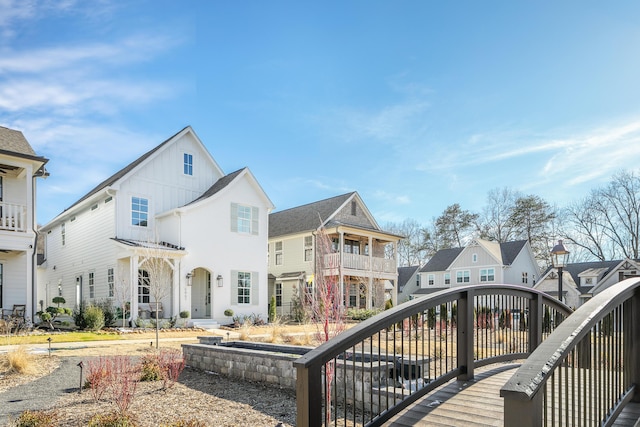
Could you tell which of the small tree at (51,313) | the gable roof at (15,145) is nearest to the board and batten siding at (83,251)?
the small tree at (51,313)

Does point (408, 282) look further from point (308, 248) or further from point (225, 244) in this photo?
point (225, 244)

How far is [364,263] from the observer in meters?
25.6

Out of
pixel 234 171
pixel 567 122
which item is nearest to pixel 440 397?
pixel 567 122

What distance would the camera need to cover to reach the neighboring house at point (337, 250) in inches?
996

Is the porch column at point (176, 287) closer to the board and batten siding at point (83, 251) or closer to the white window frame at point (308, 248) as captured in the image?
the board and batten siding at point (83, 251)

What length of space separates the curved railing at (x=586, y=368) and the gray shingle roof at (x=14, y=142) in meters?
17.9

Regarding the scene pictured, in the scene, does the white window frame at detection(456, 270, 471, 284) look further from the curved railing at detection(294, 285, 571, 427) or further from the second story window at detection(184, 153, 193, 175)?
the curved railing at detection(294, 285, 571, 427)

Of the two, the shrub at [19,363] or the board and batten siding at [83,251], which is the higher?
the board and batten siding at [83,251]

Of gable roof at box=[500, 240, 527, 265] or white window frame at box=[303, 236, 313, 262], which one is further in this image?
gable roof at box=[500, 240, 527, 265]

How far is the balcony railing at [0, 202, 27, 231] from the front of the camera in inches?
614

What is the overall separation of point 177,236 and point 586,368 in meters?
18.0

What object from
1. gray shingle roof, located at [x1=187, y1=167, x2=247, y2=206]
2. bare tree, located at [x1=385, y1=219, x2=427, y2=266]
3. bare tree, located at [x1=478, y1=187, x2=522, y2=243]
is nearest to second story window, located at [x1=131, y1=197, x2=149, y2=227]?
gray shingle roof, located at [x1=187, y1=167, x2=247, y2=206]

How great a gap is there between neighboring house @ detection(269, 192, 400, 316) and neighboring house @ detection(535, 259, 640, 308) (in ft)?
51.3

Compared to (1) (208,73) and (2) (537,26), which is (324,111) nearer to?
(1) (208,73)
